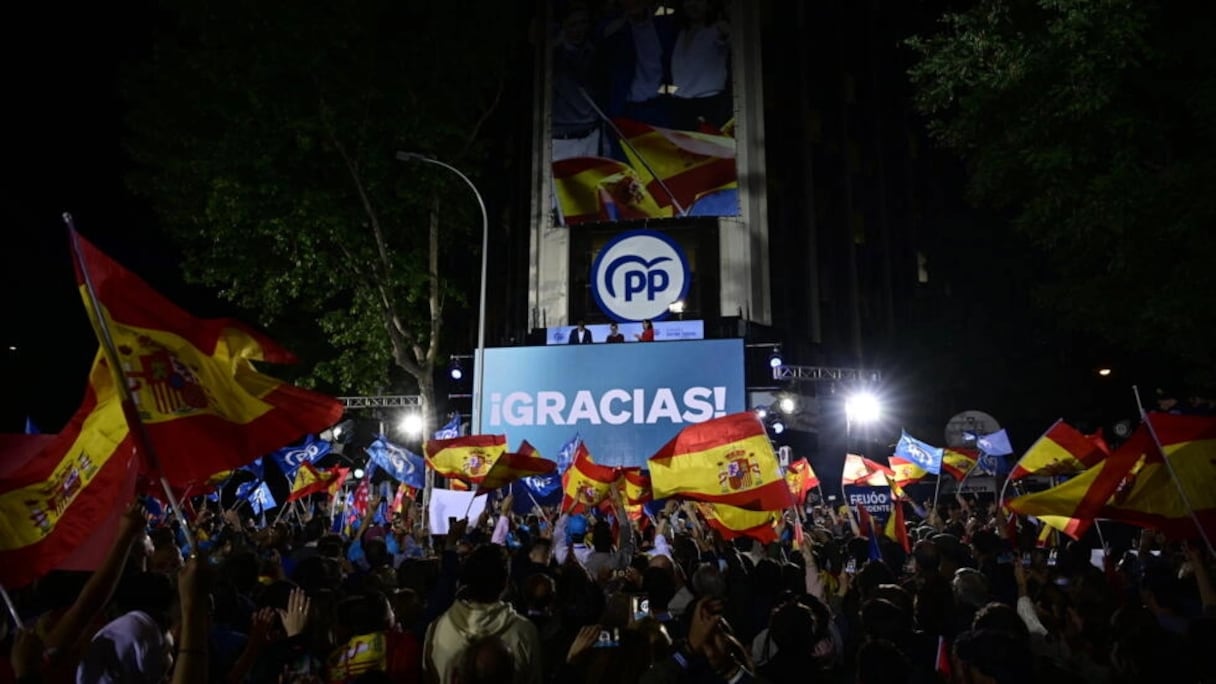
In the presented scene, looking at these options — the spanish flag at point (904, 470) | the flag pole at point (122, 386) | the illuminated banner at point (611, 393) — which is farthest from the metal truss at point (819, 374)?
the flag pole at point (122, 386)

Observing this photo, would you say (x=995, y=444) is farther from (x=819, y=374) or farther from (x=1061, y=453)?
(x=819, y=374)

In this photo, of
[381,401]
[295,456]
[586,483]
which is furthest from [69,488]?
[381,401]

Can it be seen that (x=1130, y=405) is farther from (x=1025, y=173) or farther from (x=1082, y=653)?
(x=1082, y=653)

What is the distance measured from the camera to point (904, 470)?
16.0m

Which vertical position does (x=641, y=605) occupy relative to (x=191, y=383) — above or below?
below

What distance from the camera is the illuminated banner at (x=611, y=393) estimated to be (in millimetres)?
20562

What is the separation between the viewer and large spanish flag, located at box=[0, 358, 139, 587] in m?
4.46

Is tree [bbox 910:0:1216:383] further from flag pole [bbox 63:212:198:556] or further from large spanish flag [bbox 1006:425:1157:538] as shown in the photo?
flag pole [bbox 63:212:198:556]

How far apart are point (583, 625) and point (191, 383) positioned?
8.32 feet

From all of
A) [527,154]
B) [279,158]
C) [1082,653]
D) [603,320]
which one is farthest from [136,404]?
[527,154]

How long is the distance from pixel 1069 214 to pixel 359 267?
1583cm

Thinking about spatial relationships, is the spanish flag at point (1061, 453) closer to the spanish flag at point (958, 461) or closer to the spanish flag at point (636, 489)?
the spanish flag at point (636, 489)

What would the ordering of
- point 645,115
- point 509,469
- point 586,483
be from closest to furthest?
1. point 509,469
2. point 586,483
3. point 645,115

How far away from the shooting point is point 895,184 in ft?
170
